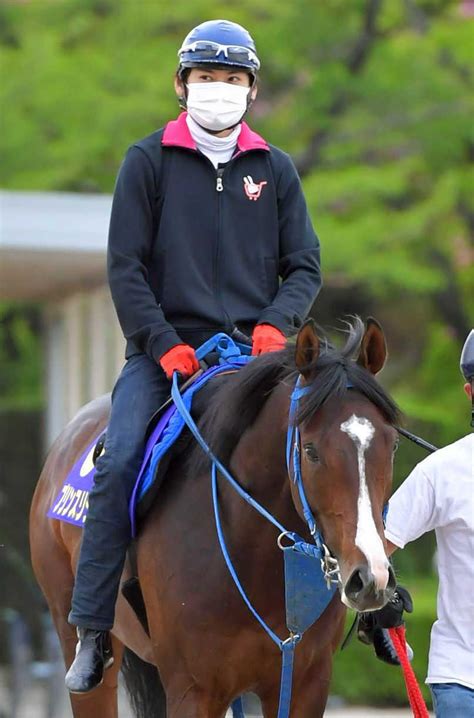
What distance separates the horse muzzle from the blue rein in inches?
7.5

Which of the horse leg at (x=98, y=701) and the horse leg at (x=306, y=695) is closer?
the horse leg at (x=306, y=695)

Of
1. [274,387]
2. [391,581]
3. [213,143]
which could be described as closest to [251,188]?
[213,143]

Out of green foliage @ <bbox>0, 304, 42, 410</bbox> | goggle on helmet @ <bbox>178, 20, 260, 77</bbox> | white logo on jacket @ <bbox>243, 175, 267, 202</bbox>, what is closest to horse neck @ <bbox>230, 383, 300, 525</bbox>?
white logo on jacket @ <bbox>243, 175, 267, 202</bbox>

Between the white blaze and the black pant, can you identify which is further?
the black pant

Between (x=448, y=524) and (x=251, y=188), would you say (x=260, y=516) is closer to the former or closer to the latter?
(x=448, y=524)

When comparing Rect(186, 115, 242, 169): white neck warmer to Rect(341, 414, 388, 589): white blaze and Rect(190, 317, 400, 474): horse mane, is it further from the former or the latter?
Rect(341, 414, 388, 589): white blaze

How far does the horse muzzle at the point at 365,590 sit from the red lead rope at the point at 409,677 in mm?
750

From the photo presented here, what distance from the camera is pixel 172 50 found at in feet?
55.5

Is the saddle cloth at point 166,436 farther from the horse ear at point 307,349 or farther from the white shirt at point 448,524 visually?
the white shirt at point 448,524

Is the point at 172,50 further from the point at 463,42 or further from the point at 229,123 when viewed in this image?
the point at 229,123

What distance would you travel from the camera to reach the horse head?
13.2 feet

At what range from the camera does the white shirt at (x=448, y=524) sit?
4398 mm

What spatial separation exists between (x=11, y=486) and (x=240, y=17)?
607 centimetres

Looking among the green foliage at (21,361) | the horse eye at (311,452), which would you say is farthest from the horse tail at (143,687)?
the green foliage at (21,361)
